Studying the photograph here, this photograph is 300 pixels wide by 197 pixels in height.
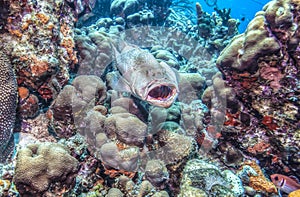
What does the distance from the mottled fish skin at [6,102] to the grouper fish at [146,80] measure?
1.33 meters

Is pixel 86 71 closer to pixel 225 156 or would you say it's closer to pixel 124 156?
pixel 124 156

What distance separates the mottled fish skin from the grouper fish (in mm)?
1332

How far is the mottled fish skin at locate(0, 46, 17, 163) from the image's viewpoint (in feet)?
8.54

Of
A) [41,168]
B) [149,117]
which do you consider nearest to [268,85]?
[149,117]

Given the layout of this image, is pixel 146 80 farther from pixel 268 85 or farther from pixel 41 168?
pixel 268 85

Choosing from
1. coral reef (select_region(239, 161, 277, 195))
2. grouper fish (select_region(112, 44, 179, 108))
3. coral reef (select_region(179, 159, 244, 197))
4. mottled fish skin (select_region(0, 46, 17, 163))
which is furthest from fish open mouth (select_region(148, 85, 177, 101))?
coral reef (select_region(239, 161, 277, 195))

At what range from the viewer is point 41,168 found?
2.21 m

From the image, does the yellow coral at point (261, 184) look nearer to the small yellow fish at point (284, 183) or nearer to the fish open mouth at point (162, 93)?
the small yellow fish at point (284, 183)

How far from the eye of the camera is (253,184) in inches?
137

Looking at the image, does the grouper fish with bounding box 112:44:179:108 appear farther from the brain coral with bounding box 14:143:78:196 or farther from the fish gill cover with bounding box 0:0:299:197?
the brain coral with bounding box 14:143:78:196

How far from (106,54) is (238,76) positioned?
9.35 ft

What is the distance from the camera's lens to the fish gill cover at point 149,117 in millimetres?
2756

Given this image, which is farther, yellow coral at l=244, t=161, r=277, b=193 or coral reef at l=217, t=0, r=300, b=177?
yellow coral at l=244, t=161, r=277, b=193

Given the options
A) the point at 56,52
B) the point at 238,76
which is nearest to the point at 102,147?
the point at 56,52
